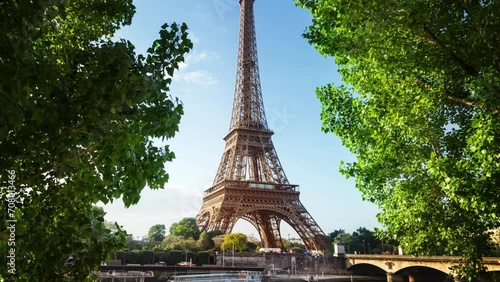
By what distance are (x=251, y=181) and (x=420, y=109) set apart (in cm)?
4518

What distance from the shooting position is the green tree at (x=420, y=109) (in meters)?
6.64

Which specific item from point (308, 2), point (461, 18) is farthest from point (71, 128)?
point (461, 18)

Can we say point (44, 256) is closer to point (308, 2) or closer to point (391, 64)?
point (391, 64)

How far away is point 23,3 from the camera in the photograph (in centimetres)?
295

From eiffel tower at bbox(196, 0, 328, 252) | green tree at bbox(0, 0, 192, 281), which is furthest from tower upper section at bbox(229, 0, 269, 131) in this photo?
green tree at bbox(0, 0, 192, 281)

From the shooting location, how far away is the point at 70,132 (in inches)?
134

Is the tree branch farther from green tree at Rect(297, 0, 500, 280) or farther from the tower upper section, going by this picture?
the tower upper section

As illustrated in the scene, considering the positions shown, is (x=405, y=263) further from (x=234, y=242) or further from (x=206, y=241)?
(x=206, y=241)

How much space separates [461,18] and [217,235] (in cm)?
4608

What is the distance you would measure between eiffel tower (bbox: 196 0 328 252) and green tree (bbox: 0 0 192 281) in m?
45.0

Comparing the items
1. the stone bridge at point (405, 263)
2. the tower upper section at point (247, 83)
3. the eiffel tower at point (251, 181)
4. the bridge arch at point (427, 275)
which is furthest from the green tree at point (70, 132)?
the bridge arch at point (427, 275)

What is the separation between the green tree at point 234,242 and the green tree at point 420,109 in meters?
40.2

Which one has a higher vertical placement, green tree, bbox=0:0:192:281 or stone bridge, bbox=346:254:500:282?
green tree, bbox=0:0:192:281

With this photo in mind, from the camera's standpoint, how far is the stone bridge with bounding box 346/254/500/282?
3523 centimetres
